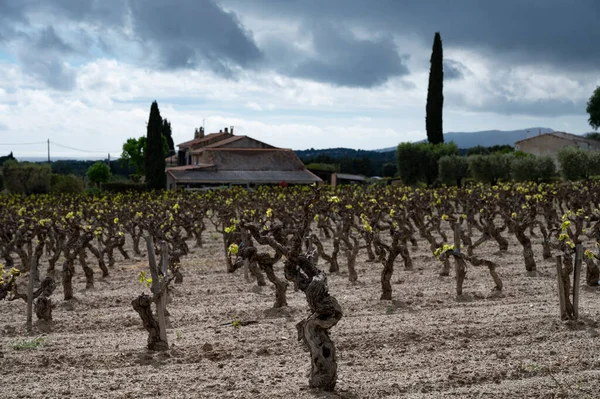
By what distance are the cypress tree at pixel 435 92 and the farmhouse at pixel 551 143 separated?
554 inches

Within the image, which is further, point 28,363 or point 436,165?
point 436,165

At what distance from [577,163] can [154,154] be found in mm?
31610

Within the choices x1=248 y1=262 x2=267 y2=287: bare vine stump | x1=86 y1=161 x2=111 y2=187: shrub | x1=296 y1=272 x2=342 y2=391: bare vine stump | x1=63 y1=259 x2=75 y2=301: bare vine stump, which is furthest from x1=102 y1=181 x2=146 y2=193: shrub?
x1=296 y1=272 x2=342 y2=391: bare vine stump

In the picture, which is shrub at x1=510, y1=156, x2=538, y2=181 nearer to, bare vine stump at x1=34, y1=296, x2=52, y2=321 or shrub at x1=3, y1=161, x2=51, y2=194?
shrub at x1=3, y1=161, x2=51, y2=194

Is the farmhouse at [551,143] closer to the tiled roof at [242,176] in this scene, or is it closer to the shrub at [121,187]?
the tiled roof at [242,176]

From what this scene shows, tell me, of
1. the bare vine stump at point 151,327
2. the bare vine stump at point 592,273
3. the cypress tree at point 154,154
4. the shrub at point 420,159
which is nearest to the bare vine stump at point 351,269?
the bare vine stump at point 592,273

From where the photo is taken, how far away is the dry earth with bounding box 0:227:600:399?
25.5 feet

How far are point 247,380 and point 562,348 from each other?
409 cm

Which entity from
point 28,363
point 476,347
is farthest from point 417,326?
point 28,363

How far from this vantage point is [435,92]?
59188 millimetres

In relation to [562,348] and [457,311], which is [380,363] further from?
[457,311]

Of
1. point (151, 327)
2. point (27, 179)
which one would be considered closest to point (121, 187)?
point (27, 179)

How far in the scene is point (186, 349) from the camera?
966 cm

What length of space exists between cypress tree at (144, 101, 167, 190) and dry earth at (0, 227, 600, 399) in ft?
138
